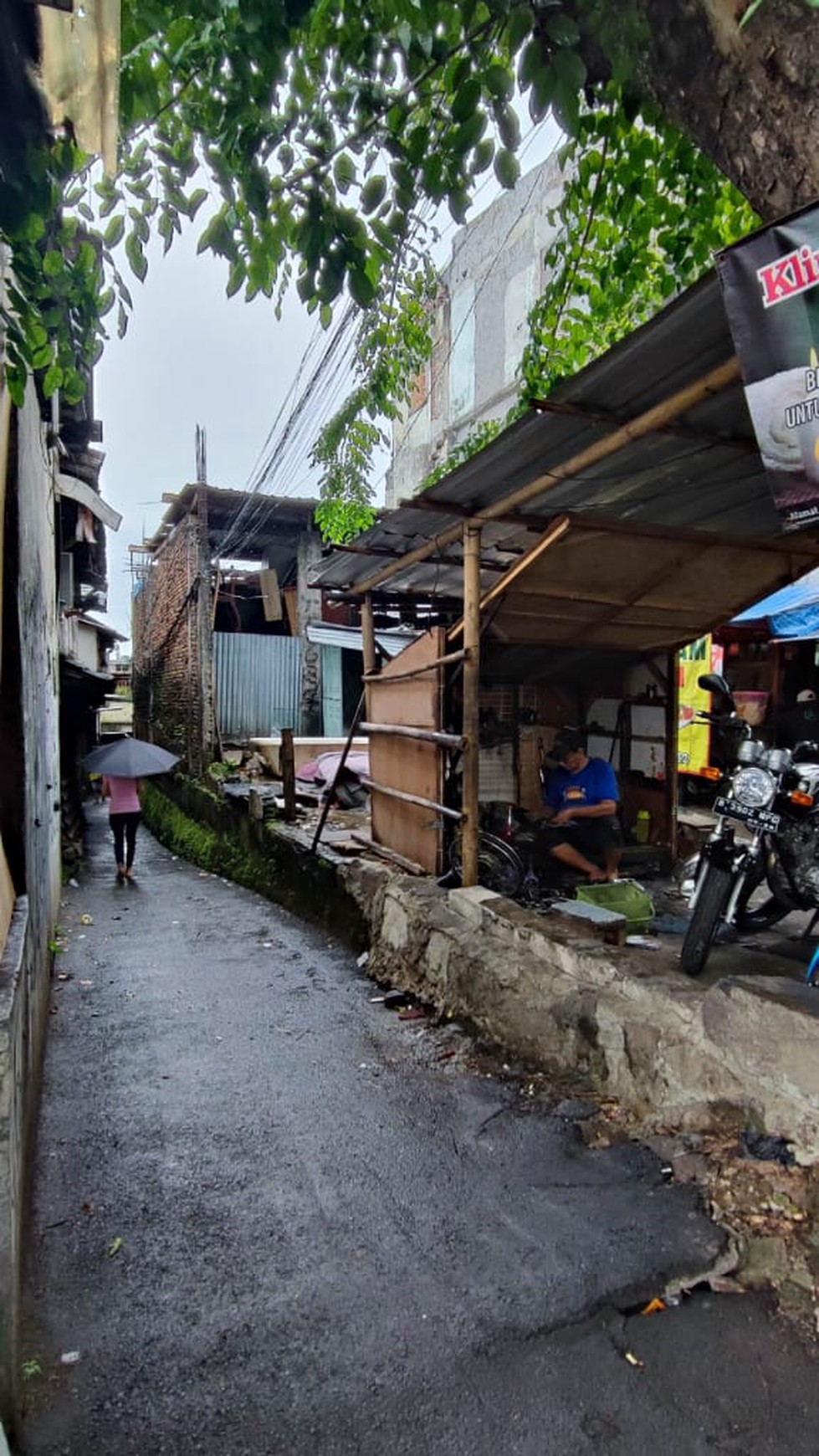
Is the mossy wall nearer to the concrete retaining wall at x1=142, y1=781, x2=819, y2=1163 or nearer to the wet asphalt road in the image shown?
the concrete retaining wall at x1=142, y1=781, x2=819, y2=1163

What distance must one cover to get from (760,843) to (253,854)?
6611 mm

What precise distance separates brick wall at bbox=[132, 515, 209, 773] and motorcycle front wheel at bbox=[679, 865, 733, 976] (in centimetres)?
1096

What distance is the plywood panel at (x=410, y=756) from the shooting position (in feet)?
18.4

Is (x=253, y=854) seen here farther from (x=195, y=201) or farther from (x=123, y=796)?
(x=195, y=201)

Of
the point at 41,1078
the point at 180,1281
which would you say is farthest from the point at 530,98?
the point at 41,1078

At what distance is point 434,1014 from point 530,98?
14.2ft

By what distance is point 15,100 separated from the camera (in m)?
2.00

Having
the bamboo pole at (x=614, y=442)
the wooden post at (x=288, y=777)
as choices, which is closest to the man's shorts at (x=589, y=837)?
the bamboo pole at (x=614, y=442)

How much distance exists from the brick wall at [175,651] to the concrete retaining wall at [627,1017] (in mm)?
10001

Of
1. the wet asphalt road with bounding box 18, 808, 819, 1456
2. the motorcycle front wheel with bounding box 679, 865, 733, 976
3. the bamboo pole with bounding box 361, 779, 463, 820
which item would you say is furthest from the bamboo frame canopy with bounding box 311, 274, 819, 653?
the wet asphalt road with bounding box 18, 808, 819, 1456

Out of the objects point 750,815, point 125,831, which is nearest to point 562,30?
point 750,815

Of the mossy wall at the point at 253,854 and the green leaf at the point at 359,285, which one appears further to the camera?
the mossy wall at the point at 253,854

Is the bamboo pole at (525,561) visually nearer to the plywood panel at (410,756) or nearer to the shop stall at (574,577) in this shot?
the shop stall at (574,577)

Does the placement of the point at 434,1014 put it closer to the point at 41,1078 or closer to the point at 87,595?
the point at 41,1078
